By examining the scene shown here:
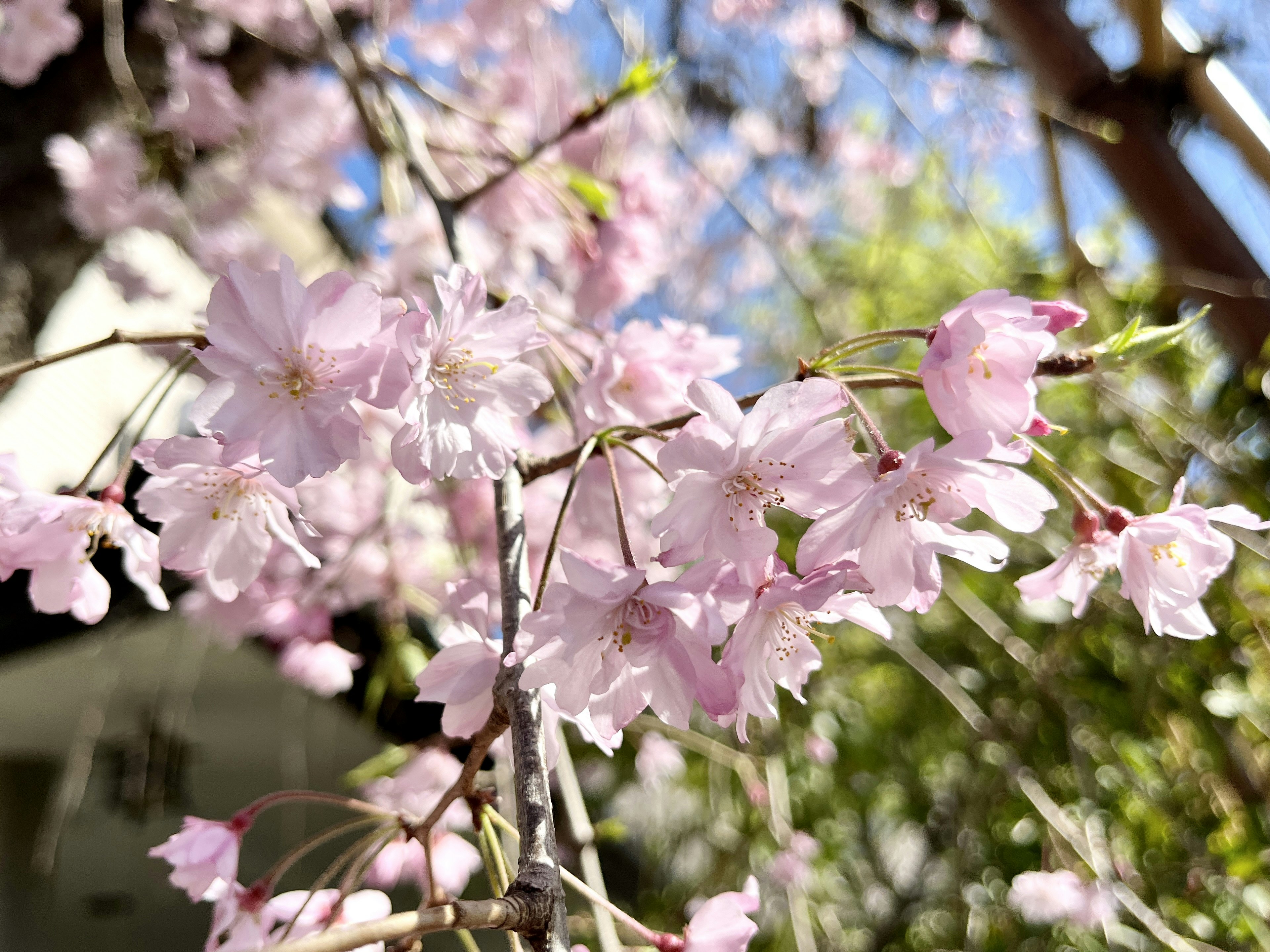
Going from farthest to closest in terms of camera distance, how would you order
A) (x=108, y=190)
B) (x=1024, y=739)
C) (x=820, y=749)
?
(x=820, y=749), (x=1024, y=739), (x=108, y=190)

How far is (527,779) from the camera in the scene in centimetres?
43

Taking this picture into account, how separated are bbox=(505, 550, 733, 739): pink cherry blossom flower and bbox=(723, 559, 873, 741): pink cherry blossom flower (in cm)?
3

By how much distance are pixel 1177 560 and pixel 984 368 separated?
0.91 ft

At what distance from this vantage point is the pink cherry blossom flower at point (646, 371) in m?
0.73

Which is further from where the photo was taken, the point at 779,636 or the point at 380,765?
the point at 380,765

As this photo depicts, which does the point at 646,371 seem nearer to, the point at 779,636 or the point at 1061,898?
the point at 779,636

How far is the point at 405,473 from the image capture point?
54 centimetres

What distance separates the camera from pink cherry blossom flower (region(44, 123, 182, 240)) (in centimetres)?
156

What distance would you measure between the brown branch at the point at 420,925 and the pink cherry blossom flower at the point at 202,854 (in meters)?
0.45

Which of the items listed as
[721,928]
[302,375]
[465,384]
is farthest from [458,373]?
[721,928]

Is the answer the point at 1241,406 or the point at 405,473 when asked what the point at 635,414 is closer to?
the point at 405,473

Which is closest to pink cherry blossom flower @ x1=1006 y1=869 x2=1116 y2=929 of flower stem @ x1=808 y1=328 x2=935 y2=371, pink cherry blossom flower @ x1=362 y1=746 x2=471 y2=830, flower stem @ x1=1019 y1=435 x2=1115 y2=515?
pink cherry blossom flower @ x1=362 y1=746 x2=471 y2=830

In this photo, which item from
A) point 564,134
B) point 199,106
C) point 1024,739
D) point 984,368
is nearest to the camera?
point 984,368

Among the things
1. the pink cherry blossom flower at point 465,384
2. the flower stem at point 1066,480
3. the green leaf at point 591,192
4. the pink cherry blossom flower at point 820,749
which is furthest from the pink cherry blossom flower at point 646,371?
the pink cherry blossom flower at point 820,749
